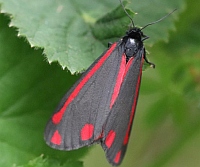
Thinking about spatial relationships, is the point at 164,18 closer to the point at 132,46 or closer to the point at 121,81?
the point at 132,46

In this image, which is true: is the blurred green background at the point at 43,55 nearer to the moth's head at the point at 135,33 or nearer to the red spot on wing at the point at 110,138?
the moth's head at the point at 135,33

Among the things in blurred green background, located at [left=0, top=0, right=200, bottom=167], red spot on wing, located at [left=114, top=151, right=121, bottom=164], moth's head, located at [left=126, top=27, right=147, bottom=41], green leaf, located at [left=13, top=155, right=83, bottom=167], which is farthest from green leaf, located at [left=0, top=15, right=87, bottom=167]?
moth's head, located at [left=126, top=27, right=147, bottom=41]

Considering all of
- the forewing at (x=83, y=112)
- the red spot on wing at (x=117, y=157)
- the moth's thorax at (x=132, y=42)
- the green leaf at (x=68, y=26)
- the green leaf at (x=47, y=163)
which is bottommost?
the red spot on wing at (x=117, y=157)

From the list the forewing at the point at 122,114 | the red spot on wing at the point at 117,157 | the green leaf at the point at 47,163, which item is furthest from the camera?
the red spot on wing at the point at 117,157

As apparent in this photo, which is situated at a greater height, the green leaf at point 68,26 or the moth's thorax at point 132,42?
the green leaf at point 68,26

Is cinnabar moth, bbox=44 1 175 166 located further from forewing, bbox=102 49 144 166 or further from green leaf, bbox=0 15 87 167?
green leaf, bbox=0 15 87 167

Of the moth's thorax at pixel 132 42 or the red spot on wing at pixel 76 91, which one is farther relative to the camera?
the moth's thorax at pixel 132 42

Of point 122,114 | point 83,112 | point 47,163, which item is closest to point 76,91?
point 83,112

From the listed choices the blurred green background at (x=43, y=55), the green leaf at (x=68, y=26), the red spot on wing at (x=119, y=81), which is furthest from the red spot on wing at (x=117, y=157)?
the green leaf at (x=68, y=26)

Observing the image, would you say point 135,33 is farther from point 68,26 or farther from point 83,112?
point 83,112
